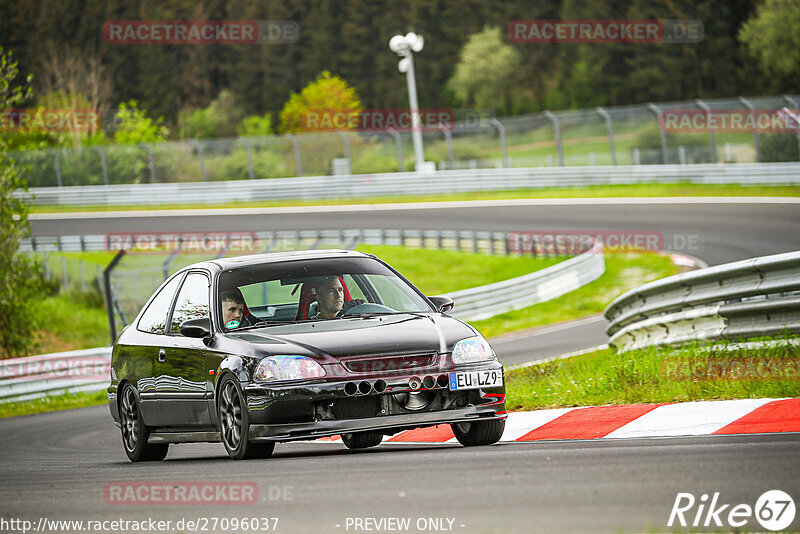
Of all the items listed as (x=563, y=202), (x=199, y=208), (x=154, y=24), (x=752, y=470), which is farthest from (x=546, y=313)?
(x=154, y=24)

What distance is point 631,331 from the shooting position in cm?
1379

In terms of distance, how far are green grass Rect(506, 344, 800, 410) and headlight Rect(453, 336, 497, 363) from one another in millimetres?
1509

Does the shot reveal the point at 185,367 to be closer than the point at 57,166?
Yes

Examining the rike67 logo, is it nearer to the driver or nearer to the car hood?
the car hood

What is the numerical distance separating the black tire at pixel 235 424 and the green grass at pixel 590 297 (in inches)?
583

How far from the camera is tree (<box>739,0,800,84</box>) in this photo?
73562 mm

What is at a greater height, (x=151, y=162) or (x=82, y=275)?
(x=151, y=162)

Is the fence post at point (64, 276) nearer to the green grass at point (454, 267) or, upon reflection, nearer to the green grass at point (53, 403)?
the green grass at point (454, 267)

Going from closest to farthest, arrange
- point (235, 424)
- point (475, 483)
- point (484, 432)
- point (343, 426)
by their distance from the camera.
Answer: point (475, 483)
point (343, 426)
point (235, 424)
point (484, 432)

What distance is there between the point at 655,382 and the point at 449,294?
51.7 feet

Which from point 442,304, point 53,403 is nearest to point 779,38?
point 53,403

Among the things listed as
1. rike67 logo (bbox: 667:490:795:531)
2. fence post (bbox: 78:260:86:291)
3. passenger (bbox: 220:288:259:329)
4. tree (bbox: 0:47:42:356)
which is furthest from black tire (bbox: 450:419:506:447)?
fence post (bbox: 78:260:86:291)

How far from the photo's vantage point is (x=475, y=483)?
6.06m

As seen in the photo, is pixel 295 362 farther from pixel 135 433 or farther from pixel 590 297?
pixel 590 297
